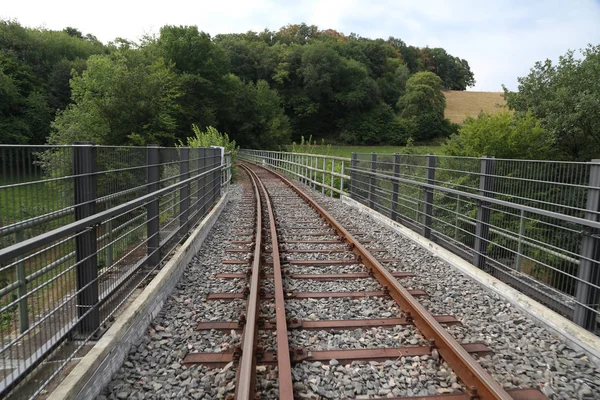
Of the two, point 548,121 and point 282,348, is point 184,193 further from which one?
point 548,121

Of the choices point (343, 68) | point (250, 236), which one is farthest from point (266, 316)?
point (343, 68)

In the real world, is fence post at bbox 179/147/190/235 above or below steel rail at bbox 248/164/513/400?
above

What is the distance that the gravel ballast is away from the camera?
3.01 meters

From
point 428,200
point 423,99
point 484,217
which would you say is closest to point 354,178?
point 428,200

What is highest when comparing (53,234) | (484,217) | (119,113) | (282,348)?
(119,113)

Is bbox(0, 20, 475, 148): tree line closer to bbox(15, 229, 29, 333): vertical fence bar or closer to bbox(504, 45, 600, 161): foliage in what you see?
bbox(504, 45, 600, 161): foliage

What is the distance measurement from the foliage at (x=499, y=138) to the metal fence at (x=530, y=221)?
9.21m

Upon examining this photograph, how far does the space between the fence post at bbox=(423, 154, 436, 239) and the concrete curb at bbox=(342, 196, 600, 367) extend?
8.4 inches

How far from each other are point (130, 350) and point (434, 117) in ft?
297

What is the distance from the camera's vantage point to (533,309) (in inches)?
168

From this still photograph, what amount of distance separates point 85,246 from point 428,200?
573 cm

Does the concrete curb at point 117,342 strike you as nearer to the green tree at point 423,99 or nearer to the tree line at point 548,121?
the tree line at point 548,121

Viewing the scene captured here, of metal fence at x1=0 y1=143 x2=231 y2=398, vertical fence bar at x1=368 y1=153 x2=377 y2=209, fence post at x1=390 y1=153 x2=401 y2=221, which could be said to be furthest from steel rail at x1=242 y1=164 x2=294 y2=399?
vertical fence bar at x1=368 y1=153 x2=377 y2=209

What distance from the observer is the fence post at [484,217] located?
5.69 meters
